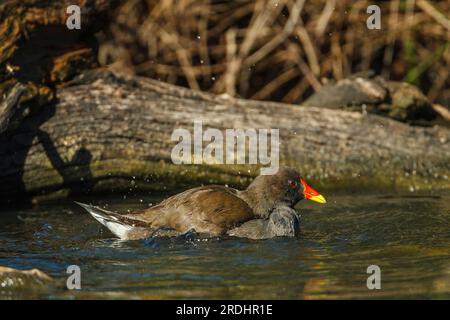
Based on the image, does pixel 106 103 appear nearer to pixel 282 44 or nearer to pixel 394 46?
pixel 282 44

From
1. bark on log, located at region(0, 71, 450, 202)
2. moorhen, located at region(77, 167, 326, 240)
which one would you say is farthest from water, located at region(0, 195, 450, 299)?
bark on log, located at region(0, 71, 450, 202)

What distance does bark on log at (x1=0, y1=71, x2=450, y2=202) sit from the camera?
24.3 feet

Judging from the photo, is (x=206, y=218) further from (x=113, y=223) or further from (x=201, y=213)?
(x=113, y=223)

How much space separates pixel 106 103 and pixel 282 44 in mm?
3793

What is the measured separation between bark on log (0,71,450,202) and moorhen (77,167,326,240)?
53.2 inches

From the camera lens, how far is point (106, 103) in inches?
297

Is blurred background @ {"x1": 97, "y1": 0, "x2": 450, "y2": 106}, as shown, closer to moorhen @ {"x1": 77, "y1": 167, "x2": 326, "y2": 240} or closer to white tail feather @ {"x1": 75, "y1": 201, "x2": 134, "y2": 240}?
moorhen @ {"x1": 77, "y1": 167, "x2": 326, "y2": 240}

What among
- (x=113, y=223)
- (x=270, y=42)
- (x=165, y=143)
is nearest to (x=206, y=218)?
(x=113, y=223)

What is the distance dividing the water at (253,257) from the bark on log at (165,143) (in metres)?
0.47

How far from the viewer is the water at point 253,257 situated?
4645mm

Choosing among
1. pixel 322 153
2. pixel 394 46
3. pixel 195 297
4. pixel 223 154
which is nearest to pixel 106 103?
pixel 223 154

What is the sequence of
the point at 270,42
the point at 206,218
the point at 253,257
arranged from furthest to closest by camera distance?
1. the point at 270,42
2. the point at 206,218
3. the point at 253,257

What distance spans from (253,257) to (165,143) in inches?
93.2

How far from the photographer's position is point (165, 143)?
24.9ft
